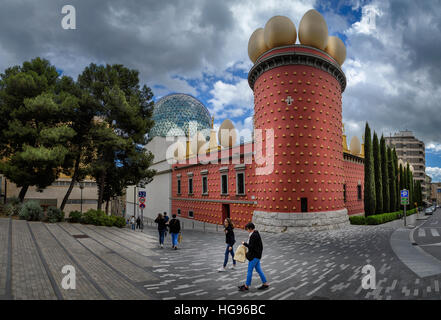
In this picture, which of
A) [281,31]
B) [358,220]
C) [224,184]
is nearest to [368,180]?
[358,220]

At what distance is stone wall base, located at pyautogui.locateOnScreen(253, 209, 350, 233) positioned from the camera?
17969mm

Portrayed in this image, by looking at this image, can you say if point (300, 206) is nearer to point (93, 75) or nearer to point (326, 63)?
point (326, 63)

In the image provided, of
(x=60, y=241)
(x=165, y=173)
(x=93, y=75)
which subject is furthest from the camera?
(x=165, y=173)

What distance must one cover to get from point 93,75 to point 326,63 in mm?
20658

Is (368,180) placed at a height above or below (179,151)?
below

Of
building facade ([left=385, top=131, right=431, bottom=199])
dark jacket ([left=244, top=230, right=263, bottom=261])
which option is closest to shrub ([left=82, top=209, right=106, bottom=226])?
dark jacket ([left=244, top=230, right=263, bottom=261])

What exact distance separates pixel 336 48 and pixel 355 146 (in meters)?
14.4

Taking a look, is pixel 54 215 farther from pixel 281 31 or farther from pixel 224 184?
pixel 281 31

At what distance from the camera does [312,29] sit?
62.6 ft

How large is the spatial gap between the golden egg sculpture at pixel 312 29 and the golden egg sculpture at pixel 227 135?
480 inches
